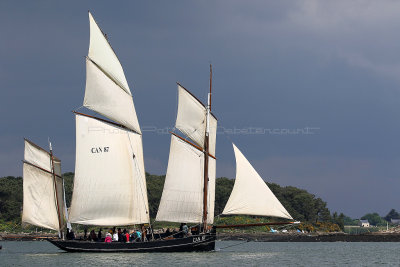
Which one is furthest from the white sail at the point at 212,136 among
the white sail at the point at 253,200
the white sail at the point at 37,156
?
the white sail at the point at 37,156

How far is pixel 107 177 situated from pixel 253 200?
48.5 feet

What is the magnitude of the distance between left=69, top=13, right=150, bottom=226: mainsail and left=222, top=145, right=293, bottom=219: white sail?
10785 millimetres

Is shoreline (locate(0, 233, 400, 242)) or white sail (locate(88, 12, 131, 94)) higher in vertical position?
white sail (locate(88, 12, 131, 94))

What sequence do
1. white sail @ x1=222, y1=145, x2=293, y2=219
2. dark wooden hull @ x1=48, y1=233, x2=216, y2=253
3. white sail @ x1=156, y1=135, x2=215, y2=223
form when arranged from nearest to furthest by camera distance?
1. white sail @ x1=222, y1=145, x2=293, y2=219
2. dark wooden hull @ x1=48, y1=233, x2=216, y2=253
3. white sail @ x1=156, y1=135, x2=215, y2=223

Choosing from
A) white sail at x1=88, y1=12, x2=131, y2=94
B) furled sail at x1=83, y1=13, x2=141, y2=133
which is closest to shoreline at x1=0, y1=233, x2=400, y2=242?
furled sail at x1=83, y1=13, x2=141, y2=133

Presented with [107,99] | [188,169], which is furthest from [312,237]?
[107,99]

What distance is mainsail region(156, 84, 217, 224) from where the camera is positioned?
207ft

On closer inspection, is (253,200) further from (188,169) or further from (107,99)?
(107,99)

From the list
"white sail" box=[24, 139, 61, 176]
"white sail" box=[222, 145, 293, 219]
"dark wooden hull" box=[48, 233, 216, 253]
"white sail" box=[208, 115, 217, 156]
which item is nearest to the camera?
"white sail" box=[222, 145, 293, 219]

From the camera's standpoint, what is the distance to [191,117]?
63906 millimetres

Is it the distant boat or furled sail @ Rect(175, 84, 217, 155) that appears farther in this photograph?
A: furled sail @ Rect(175, 84, 217, 155)

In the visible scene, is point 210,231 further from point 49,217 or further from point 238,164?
point 49,217

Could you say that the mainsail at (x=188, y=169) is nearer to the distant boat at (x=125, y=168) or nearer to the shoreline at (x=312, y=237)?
the distant boat at (x=125, y=168)

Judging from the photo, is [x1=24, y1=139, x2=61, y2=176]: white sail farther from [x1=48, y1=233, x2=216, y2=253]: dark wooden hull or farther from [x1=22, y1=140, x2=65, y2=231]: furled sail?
[x1=48, y1=233, x2=216, y2=253]: dark wooden hull
